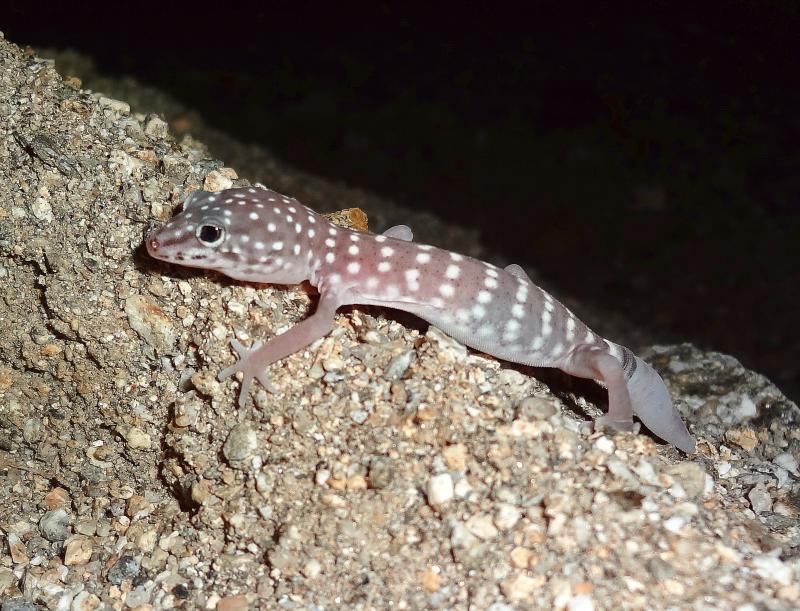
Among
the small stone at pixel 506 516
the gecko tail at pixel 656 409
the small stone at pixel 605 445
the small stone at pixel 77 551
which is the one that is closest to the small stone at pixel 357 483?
the small stone at pixel 506 516

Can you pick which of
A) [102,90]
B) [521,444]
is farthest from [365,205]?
[521,444]

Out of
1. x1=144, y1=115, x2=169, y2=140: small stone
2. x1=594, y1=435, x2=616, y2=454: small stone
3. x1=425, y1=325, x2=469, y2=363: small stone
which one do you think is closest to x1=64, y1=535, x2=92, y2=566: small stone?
x1=425, y1=325, x2=469, y2=363: small stone

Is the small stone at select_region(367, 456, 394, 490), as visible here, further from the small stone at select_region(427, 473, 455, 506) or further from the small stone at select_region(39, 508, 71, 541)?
the small stone at select_region(39, 508, 71, 541)

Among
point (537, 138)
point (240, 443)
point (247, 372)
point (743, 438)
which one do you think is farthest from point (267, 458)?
point (537, 138)

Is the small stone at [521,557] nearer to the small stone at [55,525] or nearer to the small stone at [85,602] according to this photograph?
the small stone at [85,602]

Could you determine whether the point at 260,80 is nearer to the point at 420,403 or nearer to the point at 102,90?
the point at 102,90

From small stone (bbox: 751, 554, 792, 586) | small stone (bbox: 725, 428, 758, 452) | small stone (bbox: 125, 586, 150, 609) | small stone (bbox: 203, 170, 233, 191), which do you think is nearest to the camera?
small stone (bbox: 751, 554, 792, 586)

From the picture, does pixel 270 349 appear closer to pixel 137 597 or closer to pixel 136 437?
pixel 136 437
